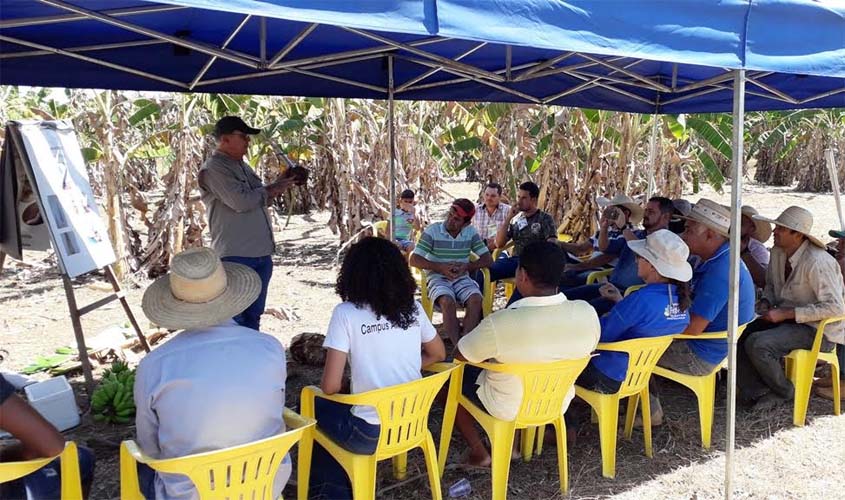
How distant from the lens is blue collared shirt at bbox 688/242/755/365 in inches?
149

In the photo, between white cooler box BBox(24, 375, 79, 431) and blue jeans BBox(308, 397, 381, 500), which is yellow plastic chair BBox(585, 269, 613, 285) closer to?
blue jeans BBox(308, 397, 381, 500)

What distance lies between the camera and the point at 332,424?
2936mm

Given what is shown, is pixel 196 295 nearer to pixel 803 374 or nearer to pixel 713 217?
pixel 713 217

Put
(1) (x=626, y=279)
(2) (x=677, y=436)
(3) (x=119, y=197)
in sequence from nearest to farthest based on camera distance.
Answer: (2) (x=677, y=436)
(1) (x=626, y=279)
(3) (x=119, y=197)

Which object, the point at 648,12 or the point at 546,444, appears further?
the point at 546,444

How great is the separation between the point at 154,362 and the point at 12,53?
2.69m

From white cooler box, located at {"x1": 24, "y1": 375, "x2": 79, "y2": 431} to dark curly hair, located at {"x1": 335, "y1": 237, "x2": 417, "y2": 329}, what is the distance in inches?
81.7

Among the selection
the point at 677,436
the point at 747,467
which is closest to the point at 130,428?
the point at 677,436

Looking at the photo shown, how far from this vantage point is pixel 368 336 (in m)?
2.85

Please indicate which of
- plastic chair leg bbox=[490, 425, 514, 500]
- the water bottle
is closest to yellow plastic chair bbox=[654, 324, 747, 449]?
plastic chair leg bbox=[490, 425, 514, 500]

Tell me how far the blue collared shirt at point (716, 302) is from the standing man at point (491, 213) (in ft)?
11.7

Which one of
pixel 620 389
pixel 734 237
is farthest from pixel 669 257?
pixel 620 389

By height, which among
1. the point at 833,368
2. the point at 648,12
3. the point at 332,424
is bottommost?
the point at 833,368

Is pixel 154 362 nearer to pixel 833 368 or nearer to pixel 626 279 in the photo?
pixel 626 279
